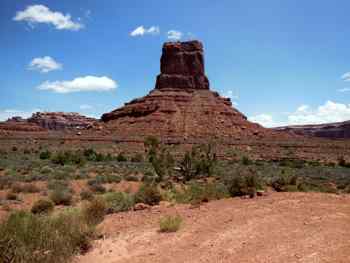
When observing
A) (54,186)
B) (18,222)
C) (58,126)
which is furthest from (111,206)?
(58,126)

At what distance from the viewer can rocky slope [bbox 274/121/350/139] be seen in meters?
152

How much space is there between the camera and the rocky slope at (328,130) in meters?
152

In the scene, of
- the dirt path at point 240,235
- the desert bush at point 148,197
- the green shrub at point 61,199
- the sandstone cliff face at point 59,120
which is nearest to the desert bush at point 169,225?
the dirt path at point 240,235

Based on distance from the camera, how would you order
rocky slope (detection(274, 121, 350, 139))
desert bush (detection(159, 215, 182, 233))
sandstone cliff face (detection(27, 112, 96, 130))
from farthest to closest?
sandstone cliff face (detection(27, 112, 96, 130)), rocky slope (detection(274, 121, 350, 139)), desert bush (detection(159, 215, 182, 233))

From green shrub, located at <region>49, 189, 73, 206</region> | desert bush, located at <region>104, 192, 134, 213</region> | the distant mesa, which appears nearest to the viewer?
desert bush, located at <region>104, 192, 134, 213</region>

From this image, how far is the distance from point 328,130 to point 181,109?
97.7 meters

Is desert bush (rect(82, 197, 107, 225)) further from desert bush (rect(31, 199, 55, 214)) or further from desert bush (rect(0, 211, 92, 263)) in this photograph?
desert bush (rect(31, 199, 55, 214))

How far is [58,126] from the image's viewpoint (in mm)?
170875

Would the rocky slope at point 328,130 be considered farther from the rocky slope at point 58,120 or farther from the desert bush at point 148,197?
the desert bush at point 148,197

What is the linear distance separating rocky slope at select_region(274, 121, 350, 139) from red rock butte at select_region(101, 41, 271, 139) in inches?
2057

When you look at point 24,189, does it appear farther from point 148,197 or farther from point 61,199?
point 148,197

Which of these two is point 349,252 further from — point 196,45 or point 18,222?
point 196,45

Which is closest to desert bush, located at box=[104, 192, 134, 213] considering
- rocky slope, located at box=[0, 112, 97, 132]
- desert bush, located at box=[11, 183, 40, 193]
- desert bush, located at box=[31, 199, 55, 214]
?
desert bush, located at box=[31, 199, 55, 214]

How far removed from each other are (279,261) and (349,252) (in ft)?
3.59
